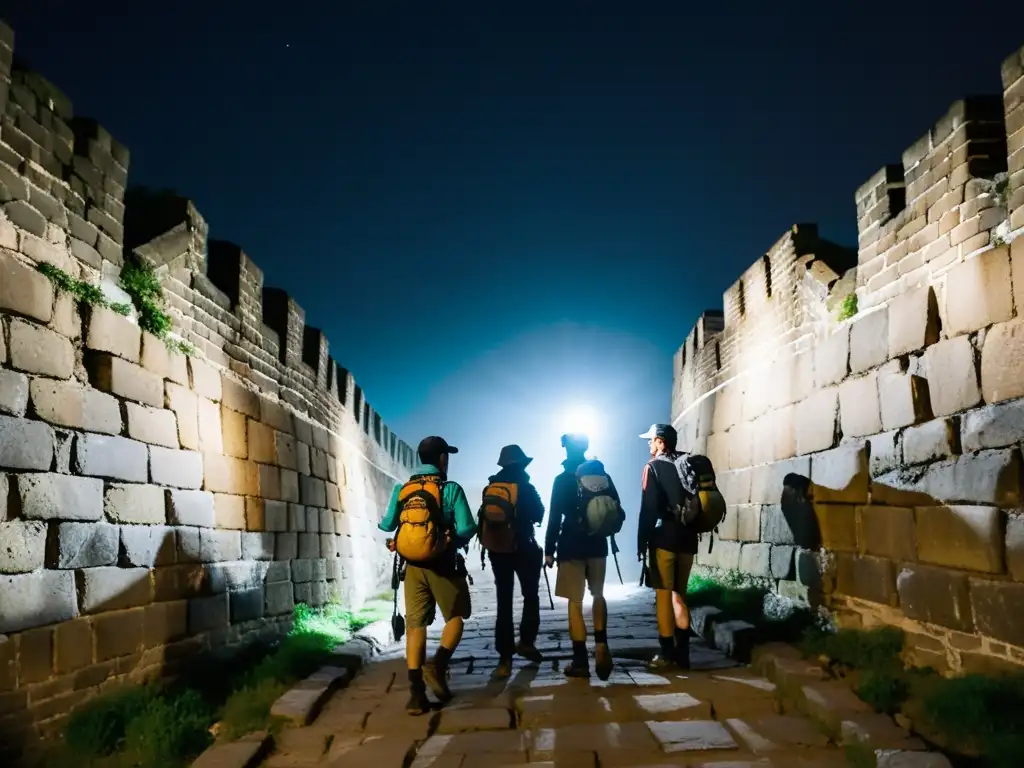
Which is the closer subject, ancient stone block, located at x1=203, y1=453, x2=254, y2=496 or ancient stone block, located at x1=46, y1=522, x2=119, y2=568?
ancient stone block, located at x1=46, y1=522, x2=119, y2=568

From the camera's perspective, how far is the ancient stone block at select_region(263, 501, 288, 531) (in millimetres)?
7820

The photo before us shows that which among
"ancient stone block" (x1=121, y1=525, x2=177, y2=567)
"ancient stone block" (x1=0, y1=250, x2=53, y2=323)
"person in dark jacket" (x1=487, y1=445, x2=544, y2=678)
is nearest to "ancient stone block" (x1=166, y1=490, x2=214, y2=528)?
"ancient stone block" (x1=121, y1=525, x2=177, y2=567)

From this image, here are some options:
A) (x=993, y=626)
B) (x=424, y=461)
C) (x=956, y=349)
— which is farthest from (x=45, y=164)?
(x=993, y=626)

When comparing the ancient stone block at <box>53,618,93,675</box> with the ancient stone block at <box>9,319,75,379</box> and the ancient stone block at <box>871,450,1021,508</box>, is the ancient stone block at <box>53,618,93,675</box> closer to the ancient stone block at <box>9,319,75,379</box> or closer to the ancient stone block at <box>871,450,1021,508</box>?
the ancient stone block at <box>9,319,75,379</box>

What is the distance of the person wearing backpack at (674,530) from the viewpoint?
18.6 ft

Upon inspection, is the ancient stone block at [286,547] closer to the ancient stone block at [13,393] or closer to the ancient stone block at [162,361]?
the ancient stone block at [162,361]

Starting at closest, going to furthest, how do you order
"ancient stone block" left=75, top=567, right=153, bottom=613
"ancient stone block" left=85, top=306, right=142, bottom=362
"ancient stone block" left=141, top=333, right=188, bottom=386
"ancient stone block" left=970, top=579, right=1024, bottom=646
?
"ancient stone block" left=970, top=579, right=1024, bottom=646 → "ancient stone block" left=75, top=567, right=153, bottom=613 → "ancient stone block" left=85, top=306, right=142, bottom=362 → "ancient stone block" left=141, top=333, right=188, bottom=386

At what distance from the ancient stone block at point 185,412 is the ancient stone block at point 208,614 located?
4.26ft

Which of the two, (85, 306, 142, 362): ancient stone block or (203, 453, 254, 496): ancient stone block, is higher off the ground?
(85, 306, 142, 362): ancient stone block

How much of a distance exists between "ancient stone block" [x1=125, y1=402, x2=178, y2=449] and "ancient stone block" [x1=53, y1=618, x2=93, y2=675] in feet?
4.63

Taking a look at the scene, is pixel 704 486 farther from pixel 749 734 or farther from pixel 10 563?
pixel 10 563

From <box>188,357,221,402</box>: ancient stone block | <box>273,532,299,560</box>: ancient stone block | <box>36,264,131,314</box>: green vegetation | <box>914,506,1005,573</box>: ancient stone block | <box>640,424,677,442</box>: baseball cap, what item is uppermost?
<box>36,264,131,314</box>: green vegetation

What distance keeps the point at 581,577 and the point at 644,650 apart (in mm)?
1264

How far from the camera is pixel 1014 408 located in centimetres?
432
